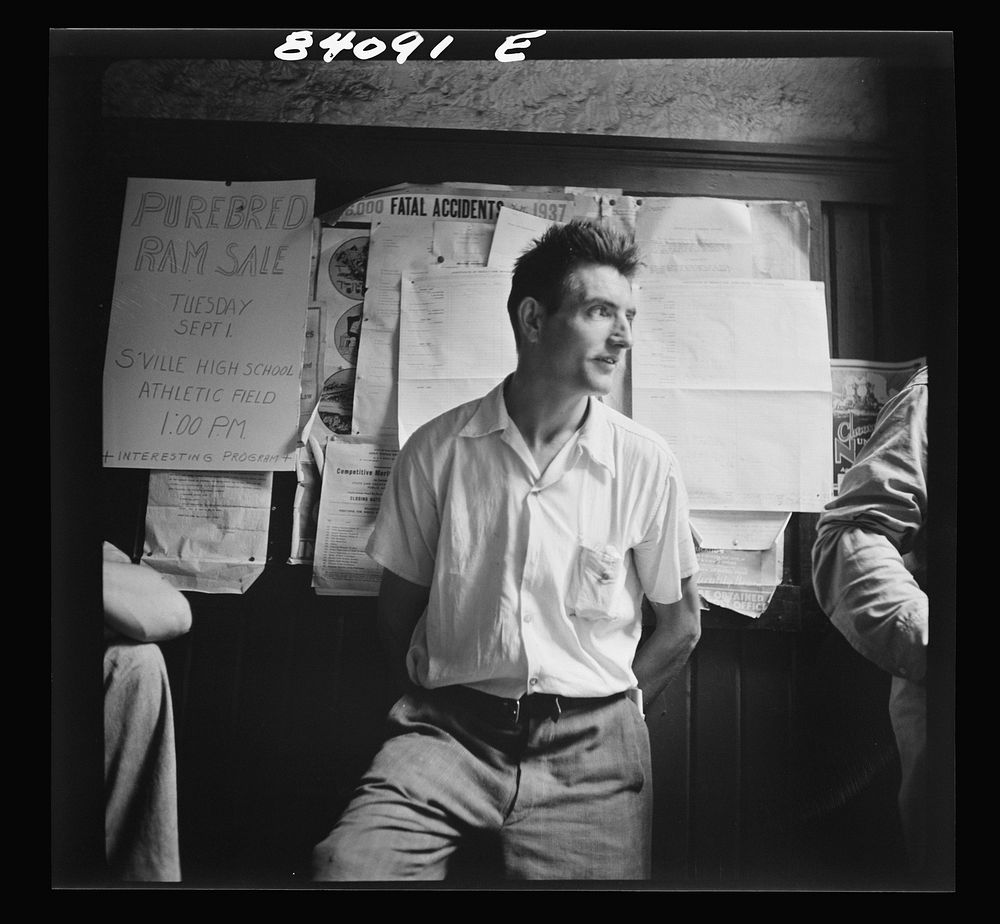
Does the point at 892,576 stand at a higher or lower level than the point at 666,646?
higher

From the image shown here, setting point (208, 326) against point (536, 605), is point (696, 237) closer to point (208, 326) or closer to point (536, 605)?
point (536, 605)

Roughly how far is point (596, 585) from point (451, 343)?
525mm

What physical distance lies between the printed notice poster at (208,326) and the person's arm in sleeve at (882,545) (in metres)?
1.05

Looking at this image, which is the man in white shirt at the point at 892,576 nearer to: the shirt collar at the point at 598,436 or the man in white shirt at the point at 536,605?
the man in white shirt at the point at 536,605

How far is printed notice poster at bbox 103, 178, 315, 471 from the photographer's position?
160 centimetres

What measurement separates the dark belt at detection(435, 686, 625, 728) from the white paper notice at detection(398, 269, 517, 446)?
49 centimetres

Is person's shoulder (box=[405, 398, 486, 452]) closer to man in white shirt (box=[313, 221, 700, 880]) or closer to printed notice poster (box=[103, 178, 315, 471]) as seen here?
man in white shirt (box=[313, 221, 700, 880])

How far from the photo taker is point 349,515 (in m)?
1.57

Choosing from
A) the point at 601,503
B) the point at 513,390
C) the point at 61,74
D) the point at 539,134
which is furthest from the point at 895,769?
the point at 61,74

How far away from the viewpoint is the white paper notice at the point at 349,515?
156cm

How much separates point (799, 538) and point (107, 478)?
4.35 ft

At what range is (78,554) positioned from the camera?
1611 mm

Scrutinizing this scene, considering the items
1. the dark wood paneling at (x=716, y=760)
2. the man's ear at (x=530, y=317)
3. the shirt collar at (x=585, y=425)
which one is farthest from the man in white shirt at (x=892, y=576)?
the man's ear at (x=530, y=317)

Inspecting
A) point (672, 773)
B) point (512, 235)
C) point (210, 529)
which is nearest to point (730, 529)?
point (672, 773)
